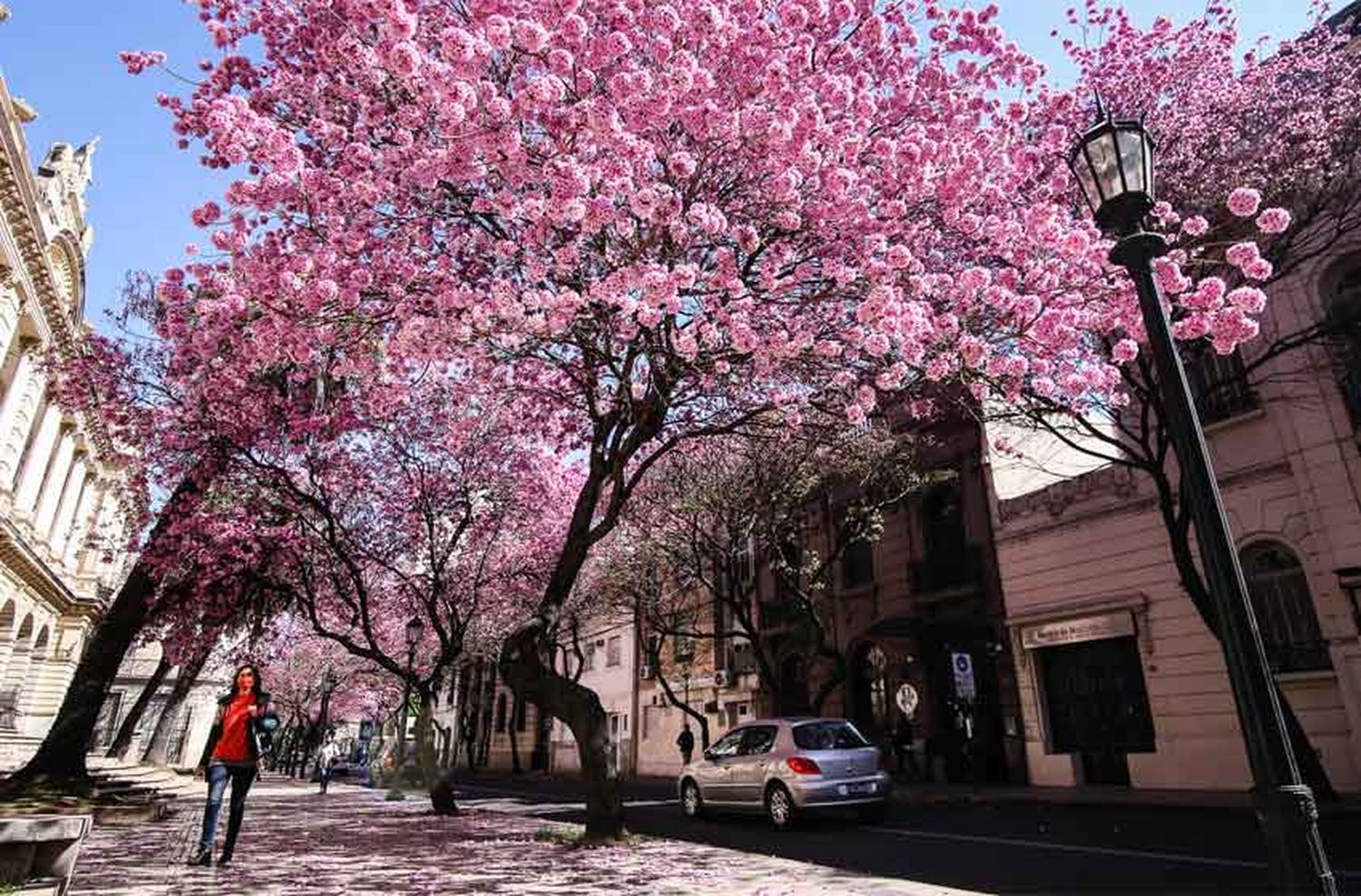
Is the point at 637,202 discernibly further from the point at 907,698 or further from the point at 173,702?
the point at 173,702

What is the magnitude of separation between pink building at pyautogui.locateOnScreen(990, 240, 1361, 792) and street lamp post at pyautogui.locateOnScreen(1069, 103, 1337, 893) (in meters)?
9.10

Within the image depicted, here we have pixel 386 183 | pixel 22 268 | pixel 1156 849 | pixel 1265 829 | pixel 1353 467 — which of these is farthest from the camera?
pixel 22 268

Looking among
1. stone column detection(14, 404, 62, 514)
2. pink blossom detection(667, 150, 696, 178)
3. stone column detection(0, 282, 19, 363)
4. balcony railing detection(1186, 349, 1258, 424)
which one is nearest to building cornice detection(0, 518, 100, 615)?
stone column detection(14, 404, 62, 514)

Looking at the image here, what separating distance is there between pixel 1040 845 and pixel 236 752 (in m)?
9.06

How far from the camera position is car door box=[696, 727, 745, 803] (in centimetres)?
1335

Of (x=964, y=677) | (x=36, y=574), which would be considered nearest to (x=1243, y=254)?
(x=964, y=677)

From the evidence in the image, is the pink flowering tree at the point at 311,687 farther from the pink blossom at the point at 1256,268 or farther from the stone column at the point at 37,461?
the pink blossom at the point at 1256,268

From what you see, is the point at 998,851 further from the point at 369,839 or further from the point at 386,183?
the point at 386,183

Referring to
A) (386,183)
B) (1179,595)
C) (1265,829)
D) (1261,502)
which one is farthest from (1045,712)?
(386,183)

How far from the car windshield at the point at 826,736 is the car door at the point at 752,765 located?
0.60m

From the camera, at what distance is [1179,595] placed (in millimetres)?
15055

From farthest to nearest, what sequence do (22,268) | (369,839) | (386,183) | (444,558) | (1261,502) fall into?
(22,268) < (444,558) < (1261,502) < (369,839) < (386,183)

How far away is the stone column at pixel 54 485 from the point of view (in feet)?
103

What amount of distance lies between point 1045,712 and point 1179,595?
164 inches
